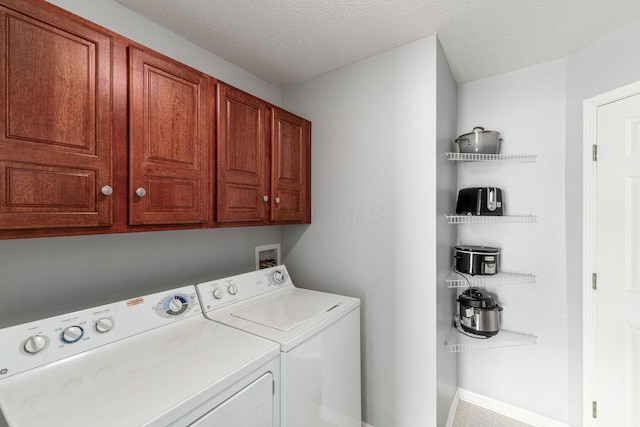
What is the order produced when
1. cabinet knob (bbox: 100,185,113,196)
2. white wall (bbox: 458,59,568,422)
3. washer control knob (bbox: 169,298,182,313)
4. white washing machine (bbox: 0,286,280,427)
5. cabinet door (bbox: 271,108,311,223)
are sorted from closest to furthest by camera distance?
white washing machine (bbox: 0,286,280,427)
cabinet knob (bbox: 100,185,113,196)
washer control knob (bbox: 169,298,182,313)
cabinet door (bbox: 271,108,311,223)
white wall (bbox: 458,59,568,422)

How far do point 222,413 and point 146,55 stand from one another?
4.62 ft

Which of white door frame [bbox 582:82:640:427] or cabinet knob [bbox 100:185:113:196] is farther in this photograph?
white door frame [bbox 582:82:640:427]

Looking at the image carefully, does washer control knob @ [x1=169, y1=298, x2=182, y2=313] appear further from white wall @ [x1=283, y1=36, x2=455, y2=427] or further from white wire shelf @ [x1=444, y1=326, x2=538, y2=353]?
white wire shelf @ [x1=444, y1=326, x2=538, y2=353]

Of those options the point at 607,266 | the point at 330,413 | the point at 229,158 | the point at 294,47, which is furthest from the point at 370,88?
the point at 330,413

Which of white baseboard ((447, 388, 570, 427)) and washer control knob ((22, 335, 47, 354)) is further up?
washer control knob ((22, 335, 47, 354))

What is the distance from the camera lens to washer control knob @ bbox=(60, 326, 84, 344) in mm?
961

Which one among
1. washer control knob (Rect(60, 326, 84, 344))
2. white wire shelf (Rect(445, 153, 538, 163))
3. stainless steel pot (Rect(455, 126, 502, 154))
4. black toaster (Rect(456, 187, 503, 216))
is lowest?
washer control knob (Rect(60, 326, 84, 344))

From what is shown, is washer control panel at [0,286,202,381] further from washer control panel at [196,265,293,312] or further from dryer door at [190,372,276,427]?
dryer door at [190,372,276,427]

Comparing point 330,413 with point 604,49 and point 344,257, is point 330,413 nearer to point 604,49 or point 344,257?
point 344,257

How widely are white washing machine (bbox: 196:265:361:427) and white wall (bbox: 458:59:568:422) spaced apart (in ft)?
3.94

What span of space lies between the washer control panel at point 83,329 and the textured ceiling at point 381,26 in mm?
1460

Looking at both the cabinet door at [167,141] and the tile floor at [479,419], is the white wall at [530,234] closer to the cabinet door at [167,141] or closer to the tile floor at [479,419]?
the tile floor at [479,419]

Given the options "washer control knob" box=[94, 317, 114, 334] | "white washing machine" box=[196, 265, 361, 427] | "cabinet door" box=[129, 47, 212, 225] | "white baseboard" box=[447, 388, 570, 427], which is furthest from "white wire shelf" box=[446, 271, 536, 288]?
"washer control knob" box=[94, 317, 114, 334]

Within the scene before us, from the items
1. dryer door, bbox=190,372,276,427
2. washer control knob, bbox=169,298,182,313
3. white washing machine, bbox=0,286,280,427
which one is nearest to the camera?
white washing machine, bbox=0,286,280,427
